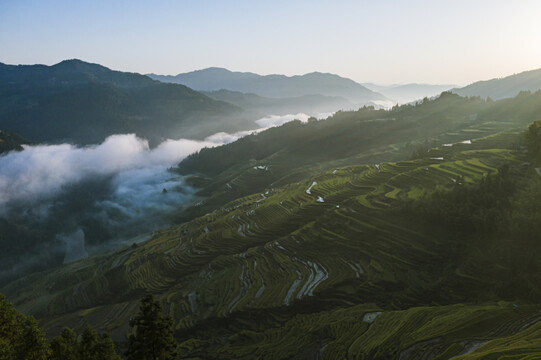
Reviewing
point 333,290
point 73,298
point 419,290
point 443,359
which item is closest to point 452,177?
point 419,290

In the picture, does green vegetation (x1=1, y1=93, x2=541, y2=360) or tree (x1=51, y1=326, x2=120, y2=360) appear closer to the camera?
tree (x1=51, y1=326, x2=120, y2=360)

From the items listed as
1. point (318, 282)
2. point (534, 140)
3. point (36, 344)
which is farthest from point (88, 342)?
point (534, 140)

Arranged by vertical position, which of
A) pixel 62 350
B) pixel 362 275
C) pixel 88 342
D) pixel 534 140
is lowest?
pixel 362 275

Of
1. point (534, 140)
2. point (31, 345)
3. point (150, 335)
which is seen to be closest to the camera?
point (31, 345)

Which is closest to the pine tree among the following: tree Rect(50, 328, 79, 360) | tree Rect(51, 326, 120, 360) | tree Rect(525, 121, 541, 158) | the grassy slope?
tree Rect(50, 328, 79, 360)

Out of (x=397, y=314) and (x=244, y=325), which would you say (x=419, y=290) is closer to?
(x=397, y=314)

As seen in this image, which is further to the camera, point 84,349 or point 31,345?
point 84,349

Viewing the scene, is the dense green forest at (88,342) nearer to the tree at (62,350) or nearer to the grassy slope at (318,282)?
the tree at (62,350)

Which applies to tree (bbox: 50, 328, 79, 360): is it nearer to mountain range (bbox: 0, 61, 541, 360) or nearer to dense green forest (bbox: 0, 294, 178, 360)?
dense green forest (bbox: 0, 294, 178, 360)

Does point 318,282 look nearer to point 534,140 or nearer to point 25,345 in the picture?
point 25,345

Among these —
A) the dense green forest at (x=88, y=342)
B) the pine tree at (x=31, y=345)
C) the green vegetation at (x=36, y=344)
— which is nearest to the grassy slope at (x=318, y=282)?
the dense green forest at (x=88, y=342)

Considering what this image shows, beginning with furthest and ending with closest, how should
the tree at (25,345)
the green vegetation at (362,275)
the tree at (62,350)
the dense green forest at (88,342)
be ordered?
the green vegetation at (362,275) → the tree at (62,350) → the dense green forest at (88,342) → the tree at (25,345)

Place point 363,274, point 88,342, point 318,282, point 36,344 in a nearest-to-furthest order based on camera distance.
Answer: point 36,344, point 88,342, point 363,274, point 318,282
